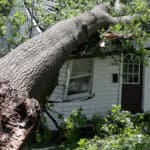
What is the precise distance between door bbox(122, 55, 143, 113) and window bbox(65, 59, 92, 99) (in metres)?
1.55

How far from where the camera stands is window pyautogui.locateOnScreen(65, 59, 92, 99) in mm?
13750

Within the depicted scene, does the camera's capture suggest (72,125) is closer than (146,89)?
Yes

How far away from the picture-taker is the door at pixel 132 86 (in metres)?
15.1

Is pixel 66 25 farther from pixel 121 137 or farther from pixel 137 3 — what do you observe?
pixel 137 3

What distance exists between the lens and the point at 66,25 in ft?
26.7

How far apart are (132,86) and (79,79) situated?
2.27m

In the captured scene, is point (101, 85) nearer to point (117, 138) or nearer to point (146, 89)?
point (146, 89)

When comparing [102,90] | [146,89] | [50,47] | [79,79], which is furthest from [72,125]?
[146,89]

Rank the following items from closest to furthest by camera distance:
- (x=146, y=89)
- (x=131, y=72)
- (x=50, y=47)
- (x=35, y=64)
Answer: (x=35, y=64), (x=50, y=47), (x=146, y=89), (x=131, y=72)

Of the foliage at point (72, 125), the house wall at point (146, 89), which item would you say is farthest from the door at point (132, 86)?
the foliage at point (72, 125)

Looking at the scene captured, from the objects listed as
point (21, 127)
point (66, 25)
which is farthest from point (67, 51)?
point (21, 127)

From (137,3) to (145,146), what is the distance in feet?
16.3

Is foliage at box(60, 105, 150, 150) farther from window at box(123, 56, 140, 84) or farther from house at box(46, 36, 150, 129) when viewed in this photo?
window at box(123, 56, 140, 84)

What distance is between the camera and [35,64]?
20.9 feet
